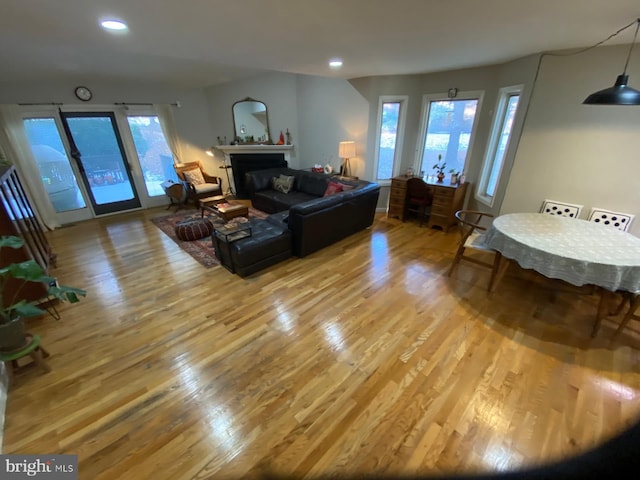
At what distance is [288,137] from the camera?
5711 millimetres

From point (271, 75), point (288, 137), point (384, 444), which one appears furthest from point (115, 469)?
point (271, 75)

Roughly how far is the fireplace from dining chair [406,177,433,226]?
2.95 meters

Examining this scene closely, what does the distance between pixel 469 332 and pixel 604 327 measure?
1230mm

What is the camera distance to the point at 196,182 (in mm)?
5711

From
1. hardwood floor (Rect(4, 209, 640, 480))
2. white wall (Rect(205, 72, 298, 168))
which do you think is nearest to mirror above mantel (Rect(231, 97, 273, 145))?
white wall (Rect(205, 72, 298, 168))

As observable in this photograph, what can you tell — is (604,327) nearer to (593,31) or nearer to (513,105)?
(593,31)

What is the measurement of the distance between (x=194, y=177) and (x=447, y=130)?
5.19m

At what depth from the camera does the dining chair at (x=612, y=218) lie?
2.71 metres

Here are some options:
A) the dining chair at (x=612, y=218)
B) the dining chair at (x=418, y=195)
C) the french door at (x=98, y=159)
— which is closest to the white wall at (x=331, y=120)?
the dining chair at (x=418, y=195)

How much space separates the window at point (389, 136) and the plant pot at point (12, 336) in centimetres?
485

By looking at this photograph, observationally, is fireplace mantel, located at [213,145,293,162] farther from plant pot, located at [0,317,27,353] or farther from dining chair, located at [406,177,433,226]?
plant pot, located at [0,317,27,353]

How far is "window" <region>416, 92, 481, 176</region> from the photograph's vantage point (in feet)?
13.5

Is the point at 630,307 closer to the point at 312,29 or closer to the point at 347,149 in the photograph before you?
the point at 312,29

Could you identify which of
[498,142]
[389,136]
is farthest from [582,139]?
[389,136]
